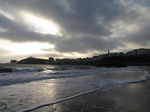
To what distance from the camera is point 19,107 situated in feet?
17.7

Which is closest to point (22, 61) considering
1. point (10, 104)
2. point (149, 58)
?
point (149, 58)

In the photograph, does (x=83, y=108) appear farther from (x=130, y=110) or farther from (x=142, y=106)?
(x=142, y=106)

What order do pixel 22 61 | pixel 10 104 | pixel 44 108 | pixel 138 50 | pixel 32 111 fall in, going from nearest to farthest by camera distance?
1. pixel 32 111
2. pixel 44 108
3. pixel 10 104
4. pixel 22 61
5. pixel 138 50

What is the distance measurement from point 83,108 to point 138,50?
179799 mm

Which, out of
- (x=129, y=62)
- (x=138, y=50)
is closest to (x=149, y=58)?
(x=129, y=62)

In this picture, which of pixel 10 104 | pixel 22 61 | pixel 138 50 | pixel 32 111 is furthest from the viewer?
pixel 138 50

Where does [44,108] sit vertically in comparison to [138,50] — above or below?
below

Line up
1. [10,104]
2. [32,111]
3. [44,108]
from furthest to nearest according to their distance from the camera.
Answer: [10,104], [44,108], [32,111]

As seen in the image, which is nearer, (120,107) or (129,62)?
(120,107)

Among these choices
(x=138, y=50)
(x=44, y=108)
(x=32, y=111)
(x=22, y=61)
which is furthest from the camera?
(x=138, y=50)

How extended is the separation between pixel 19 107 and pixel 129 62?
460 ft

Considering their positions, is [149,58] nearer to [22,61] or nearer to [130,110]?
[22,61]

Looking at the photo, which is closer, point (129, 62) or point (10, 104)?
point (10, 104)

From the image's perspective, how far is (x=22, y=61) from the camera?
12988 cm
